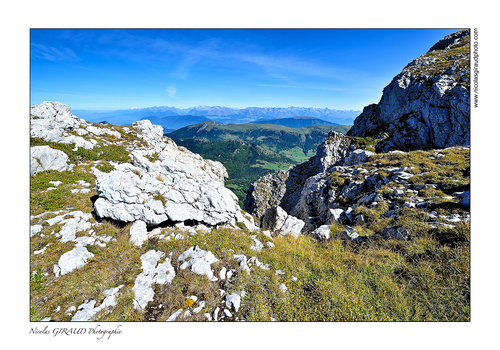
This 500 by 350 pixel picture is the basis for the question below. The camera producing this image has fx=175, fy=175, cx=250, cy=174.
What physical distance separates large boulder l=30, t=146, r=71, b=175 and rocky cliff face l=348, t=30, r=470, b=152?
4934 centimetres

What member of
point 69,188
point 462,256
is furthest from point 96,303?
point 462,256

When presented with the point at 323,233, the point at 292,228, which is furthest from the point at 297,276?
the point at 292,228

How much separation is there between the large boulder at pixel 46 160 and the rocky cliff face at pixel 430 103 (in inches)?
1943

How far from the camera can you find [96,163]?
15.9 metres

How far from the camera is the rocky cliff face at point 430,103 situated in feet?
113

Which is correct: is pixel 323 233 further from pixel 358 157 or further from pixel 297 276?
pixel 358 157

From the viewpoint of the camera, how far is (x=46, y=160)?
13500 mm

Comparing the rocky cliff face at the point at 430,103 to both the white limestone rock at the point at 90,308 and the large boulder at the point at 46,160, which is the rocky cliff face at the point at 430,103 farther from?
the large boulder at the point at 46,160

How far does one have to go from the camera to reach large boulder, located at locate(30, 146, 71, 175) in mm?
12969

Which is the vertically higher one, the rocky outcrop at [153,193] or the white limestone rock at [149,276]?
the rocky outcrop at [153,193]

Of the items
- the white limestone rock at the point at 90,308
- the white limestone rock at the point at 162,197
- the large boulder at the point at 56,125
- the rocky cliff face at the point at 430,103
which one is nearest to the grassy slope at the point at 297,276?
the white limestone rock at the point at 90,308

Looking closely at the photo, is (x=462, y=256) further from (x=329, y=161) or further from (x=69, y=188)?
(x=329, y=161)

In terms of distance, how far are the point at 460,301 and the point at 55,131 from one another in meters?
31.8

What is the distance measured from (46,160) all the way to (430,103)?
204ft
